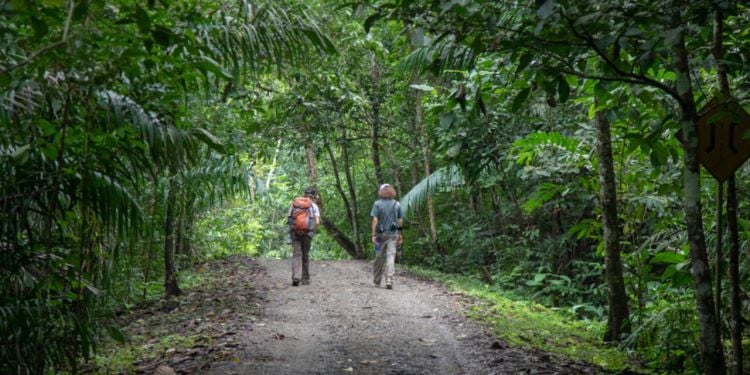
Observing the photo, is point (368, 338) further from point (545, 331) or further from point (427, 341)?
point (545, 331)

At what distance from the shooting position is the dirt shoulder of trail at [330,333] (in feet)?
20.0

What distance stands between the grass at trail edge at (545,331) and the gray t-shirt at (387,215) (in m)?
1.71

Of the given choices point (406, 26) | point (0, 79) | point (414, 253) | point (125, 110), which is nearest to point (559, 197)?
point (414, 253)

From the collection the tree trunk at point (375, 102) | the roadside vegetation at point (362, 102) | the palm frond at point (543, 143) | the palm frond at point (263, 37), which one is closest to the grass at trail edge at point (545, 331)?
the roadside vegetation at point (362, 102)

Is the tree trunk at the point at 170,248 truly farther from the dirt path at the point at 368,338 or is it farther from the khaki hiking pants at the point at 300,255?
the khaki hiking pants at the point at 300,255

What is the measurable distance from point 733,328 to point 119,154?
497 centimetres

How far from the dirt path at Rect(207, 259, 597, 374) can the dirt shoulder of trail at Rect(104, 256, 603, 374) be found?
0.01 metres

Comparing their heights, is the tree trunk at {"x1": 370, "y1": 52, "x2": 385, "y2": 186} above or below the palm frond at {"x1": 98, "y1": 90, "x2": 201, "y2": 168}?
above

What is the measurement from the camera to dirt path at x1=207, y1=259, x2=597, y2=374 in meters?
6.08

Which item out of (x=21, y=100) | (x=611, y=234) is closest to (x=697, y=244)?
(x=611, y=234)

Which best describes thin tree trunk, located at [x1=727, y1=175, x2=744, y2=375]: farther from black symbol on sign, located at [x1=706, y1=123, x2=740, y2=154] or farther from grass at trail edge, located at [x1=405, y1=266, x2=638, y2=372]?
grass at trail edge, located at [x1=405, y1=266, x2=638, y2=372]

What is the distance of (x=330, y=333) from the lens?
768 centimetres

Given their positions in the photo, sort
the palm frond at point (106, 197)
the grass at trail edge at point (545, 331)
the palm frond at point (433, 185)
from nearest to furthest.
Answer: the palm frond at point (106, 197), the grass at trail edge at point (545, 331), the palm frond at point (433, 185)

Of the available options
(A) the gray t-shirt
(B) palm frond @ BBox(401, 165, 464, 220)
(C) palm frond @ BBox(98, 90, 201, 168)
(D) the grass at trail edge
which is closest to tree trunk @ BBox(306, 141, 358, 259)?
(B) palm frond @ BBox(401, 165, 464, 220)
